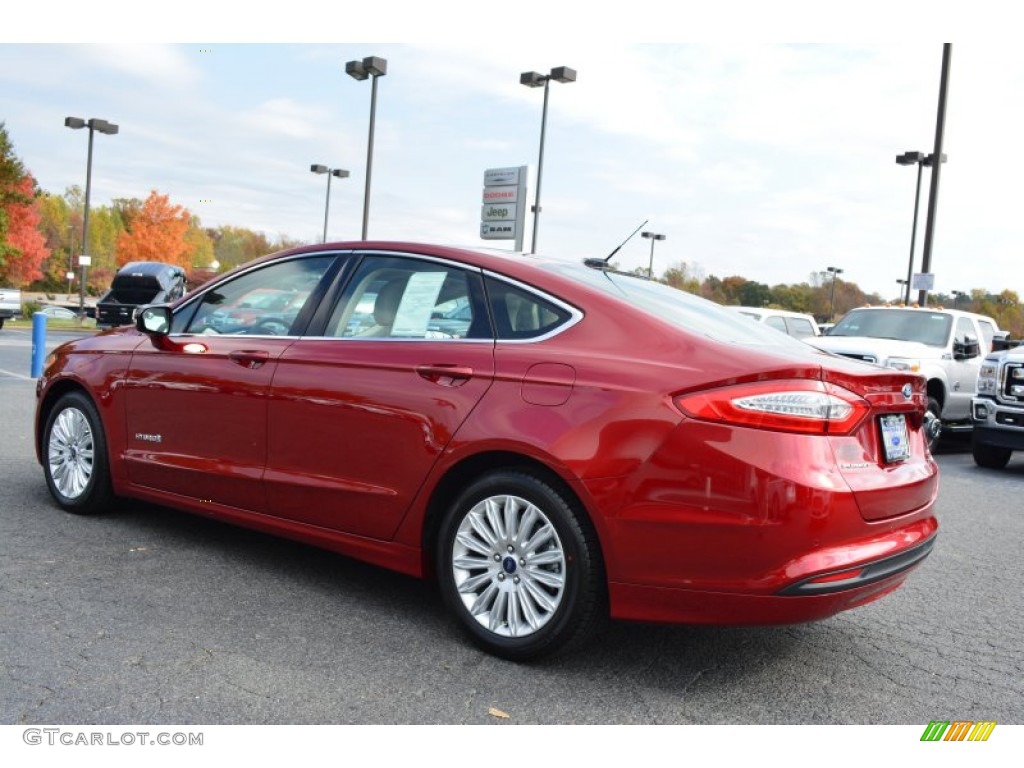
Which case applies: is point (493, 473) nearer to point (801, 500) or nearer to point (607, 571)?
point (607, 571)

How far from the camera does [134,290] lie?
24.3 metres

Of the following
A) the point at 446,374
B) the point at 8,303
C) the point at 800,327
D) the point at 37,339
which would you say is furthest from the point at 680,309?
the point at 8,303

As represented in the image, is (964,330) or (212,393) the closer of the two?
(212,393)

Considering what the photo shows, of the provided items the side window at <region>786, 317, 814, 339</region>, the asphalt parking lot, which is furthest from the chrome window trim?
the side window at <region>786, 317, 814, 339</region>

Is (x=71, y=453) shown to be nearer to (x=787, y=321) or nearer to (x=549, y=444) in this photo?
(x=549, y=444)

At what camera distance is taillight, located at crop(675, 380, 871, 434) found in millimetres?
3170

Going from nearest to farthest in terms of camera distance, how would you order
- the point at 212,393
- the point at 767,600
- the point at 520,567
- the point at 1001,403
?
the point at 767,600
the point at 520,567
the point at 212,393
the point at 1001,403

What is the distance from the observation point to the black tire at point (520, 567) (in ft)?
11.1

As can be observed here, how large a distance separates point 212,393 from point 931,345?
9.70 meters

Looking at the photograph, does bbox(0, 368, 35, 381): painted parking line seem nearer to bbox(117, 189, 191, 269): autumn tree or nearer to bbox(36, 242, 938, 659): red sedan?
bbox(36, 242, 938, 659): red sedan

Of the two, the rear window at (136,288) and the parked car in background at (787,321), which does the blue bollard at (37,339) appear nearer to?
the rear window at (136,288)

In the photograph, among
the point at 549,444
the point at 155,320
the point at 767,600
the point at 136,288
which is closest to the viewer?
the point at 767,600

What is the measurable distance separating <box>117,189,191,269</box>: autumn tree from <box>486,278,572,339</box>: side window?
68665mm

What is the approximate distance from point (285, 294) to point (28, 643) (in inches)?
74.8
